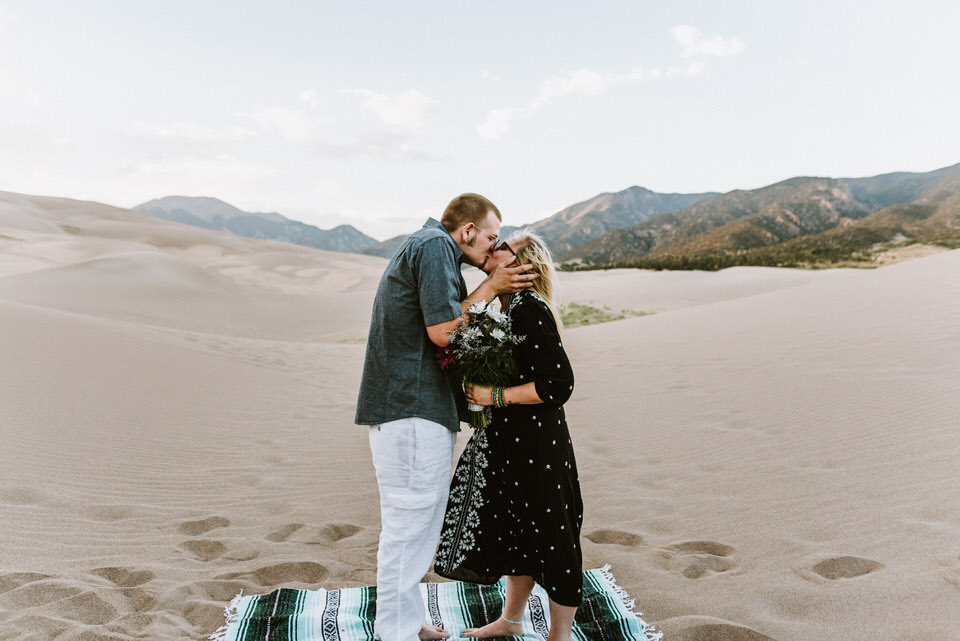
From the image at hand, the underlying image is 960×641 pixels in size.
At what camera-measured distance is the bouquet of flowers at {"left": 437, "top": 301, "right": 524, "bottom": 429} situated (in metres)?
2.86

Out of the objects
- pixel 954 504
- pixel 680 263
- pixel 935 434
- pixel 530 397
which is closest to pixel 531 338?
pixel 530 397

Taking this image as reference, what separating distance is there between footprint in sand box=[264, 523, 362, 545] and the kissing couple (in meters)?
1.94

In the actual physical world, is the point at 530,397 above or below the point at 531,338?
below

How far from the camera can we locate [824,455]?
18.8 feet

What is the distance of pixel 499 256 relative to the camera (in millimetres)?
3018

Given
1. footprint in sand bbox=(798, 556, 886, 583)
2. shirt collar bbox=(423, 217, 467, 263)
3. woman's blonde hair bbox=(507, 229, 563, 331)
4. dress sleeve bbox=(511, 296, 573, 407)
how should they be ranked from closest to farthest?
1. shirt collar bbox=(423, 217, 467, 263)
2. dress sleeve bbox=(511, 296, 573, 407)
3. woman's blonde hair bbox=(507, 229, 563, 331)
4. footprint in sand bbox=(798, 556, 886, 583)

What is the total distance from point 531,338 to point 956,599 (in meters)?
2.51

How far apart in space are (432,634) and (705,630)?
4.75ft

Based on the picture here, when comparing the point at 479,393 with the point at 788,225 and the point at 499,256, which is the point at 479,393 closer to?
the point at 499,256

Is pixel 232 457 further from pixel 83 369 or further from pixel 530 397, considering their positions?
pixel 530 397

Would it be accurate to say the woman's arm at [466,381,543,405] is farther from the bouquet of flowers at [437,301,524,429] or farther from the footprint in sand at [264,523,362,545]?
the footprint in sand at [264,523,362,545]

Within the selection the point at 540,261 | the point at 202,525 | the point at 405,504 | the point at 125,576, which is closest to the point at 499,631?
the point at 405,504

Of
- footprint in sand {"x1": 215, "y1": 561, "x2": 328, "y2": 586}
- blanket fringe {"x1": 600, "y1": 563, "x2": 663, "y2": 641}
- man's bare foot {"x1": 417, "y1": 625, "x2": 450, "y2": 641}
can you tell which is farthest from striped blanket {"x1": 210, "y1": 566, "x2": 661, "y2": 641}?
footprint in sand {"x1": 215, "y1": 561, "x2": 328, "y2": 586}

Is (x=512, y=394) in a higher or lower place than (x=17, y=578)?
higher
